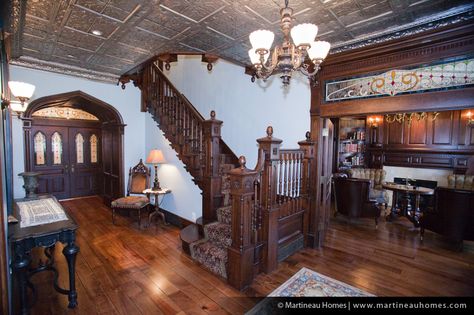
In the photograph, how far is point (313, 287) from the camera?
→ 2609mm

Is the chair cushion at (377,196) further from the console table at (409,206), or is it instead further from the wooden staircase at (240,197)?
the wooden staircase at (240,197)

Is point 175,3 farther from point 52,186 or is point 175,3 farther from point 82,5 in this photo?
point 52,186

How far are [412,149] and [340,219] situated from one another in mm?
3013

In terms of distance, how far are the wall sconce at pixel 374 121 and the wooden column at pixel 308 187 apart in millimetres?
4649

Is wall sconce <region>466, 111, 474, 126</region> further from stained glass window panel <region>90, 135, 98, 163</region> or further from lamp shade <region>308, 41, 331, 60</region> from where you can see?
stained glass window panel <region>90, 135, 98, 163</region>

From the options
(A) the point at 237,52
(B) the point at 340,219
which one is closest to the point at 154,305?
(A) the point at 237,52

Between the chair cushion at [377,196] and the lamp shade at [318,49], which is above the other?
the lamp shade at [318,49]

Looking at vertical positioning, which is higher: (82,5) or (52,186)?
(82,5)

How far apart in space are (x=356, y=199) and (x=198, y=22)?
427cm

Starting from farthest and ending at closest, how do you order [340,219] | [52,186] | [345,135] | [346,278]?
[345,135] < [52,186] < [340,219] < [346,278]

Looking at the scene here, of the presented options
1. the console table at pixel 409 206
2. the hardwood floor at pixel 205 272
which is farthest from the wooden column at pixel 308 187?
the console table at pixel 409 206

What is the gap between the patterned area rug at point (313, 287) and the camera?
8.19ft

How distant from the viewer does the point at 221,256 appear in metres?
2.90

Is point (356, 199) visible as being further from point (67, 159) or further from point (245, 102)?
point (67, 159)
